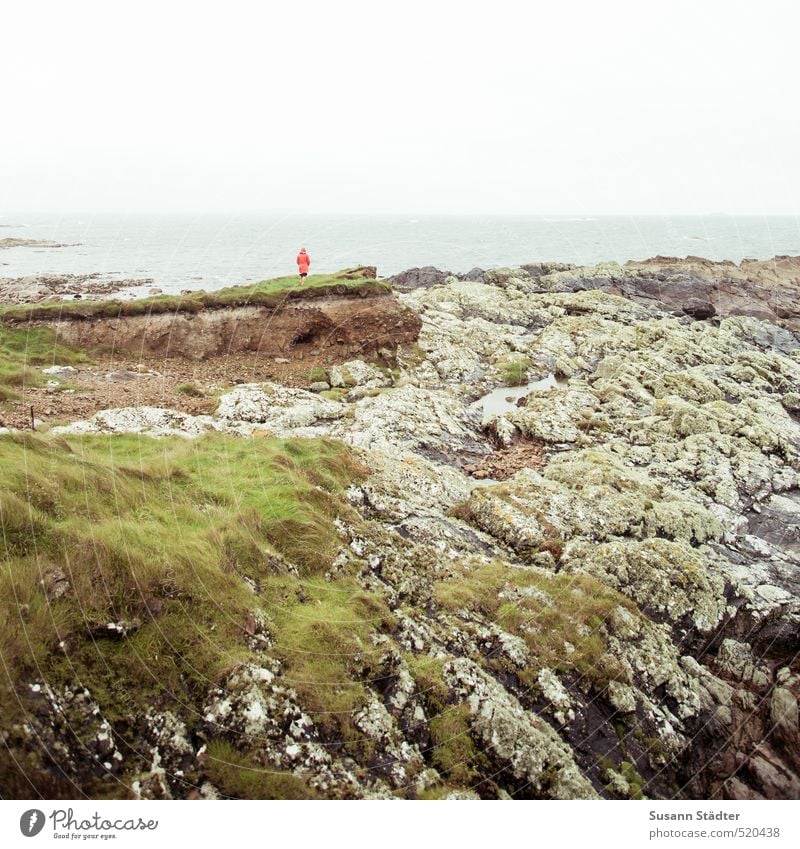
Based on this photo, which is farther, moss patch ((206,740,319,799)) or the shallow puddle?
the shallow puddle

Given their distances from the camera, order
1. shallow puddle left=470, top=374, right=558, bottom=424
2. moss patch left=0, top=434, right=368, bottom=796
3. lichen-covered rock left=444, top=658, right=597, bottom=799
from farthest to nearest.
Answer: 1. shallow puddle left=470, top=374, right=558, bottom=424
2. lichen-covered rock left=444, top=658, right=597, bottom=799
3. moss patch left=0, top=434, right=368, bottom=796

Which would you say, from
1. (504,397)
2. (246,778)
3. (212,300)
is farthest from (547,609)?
(212,300)

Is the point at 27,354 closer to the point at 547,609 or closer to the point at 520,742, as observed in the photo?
the point at 547,609

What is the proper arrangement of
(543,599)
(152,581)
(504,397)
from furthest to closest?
1. (504,397)
2. (543,599)
3. (152,581)

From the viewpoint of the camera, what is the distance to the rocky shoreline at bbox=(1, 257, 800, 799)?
6.97 meters

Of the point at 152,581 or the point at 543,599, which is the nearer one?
the point at 152,581

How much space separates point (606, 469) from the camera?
1780cm

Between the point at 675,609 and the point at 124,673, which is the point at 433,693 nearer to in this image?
the point at 124,673

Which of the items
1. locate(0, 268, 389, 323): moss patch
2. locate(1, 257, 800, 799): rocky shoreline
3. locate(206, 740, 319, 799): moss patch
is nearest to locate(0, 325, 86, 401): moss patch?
locate(0, 268, 389, 323): moss patch

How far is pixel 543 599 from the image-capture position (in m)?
10.8

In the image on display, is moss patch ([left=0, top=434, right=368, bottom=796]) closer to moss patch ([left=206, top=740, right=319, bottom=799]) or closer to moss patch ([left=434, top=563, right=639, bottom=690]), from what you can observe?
moss patch ([left=206, top=740, right=319, bottom=799])

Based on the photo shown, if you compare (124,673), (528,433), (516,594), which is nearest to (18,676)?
(124,673)

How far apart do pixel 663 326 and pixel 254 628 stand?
40.0m

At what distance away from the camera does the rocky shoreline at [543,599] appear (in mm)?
6969
